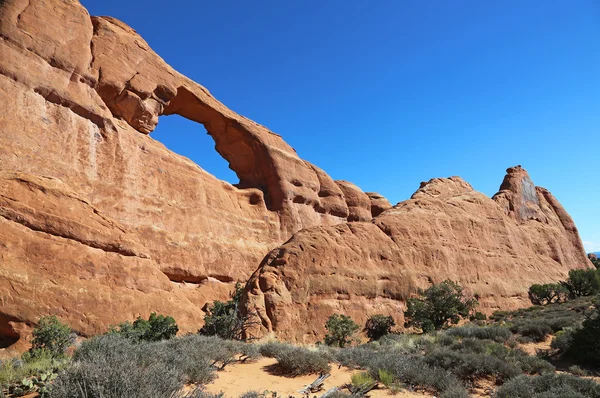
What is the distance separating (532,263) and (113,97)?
3882cm

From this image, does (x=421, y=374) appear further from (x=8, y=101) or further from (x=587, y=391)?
(x=8, y=101)

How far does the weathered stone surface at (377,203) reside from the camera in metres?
54.9

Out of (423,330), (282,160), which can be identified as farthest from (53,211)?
(282,160)

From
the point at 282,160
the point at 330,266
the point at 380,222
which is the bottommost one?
the point at 330,266

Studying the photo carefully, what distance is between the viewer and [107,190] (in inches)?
953

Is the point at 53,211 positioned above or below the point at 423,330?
above

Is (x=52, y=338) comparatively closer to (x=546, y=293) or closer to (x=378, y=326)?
(x=378, y=326)

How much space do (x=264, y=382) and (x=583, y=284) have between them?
3227 cm

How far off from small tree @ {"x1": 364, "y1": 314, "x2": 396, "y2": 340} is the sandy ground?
10586 mm

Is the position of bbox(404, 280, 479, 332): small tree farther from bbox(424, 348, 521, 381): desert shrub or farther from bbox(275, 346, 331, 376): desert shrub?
bbox(275, 346, 331, 376): desert shrub

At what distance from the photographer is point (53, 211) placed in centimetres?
Result: 1834

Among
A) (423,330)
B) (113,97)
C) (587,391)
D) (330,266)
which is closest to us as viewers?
(587,391)

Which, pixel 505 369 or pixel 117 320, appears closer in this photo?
pixel 505 369

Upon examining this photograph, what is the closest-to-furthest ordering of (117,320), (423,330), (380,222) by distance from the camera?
(117,320), (423,330), (380,222)
